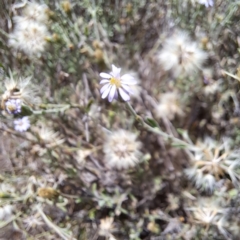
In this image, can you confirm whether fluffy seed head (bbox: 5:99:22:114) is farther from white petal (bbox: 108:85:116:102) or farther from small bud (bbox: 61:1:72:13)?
small bud (bbox: 61:1:72:13)

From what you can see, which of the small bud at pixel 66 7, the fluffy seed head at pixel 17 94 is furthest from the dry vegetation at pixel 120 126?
the fluffy seed head at pixel 17 94

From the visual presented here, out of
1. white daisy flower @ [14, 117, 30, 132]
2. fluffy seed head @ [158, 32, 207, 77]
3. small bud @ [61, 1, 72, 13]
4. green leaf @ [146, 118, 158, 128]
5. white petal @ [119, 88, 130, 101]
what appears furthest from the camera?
white daisy flower @ [14, 117, 30, 132]

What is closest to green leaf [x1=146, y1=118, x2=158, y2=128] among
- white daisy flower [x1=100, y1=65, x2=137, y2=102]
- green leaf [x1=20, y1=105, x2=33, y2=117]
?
white daisy flower [x1=100, y1=65, x2=137, y2=102]

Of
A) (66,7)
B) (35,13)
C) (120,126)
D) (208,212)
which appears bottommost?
(208,212)

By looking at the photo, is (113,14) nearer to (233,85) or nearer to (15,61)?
(15,61)

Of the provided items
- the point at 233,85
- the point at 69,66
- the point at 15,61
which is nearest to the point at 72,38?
the point at 69,66

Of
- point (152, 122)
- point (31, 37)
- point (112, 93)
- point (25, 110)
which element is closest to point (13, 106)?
point (25, 110)

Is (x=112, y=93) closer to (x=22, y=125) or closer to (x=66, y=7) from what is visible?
(x=66, y=7)

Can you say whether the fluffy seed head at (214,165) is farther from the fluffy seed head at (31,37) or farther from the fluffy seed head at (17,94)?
the fluffy seed head at (31,37)
